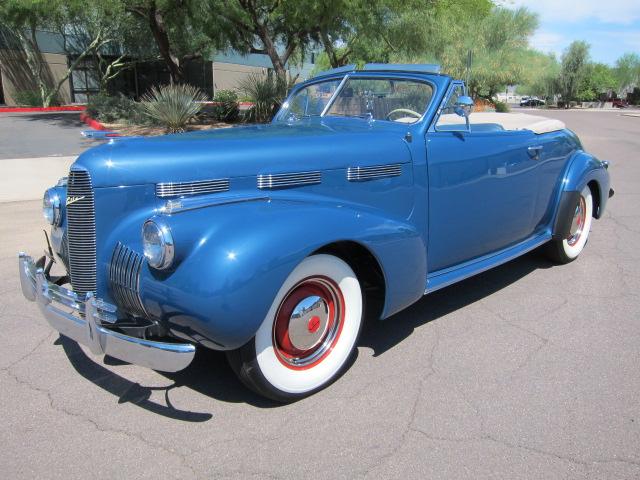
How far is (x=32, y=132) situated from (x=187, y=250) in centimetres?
1626

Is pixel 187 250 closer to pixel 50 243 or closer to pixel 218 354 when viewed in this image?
pixel 218 354

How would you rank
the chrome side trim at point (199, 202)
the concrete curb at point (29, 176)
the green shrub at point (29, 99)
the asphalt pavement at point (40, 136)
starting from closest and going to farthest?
the chrome side trim at point (199, 202)
the concrete curb at point (29, 176)
the asphalt pavement at point (40, 136)
the green shrub at point (29, 99)

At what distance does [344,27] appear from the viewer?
56.3ft

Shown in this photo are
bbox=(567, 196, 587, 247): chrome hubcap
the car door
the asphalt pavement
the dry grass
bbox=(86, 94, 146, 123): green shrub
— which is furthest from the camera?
bbox=(86, 94, 146, 123): green shrub

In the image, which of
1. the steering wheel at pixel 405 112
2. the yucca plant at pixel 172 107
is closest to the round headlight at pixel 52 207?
the steering wheel at pixel 405 112

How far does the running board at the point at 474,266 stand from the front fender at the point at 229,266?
107 centimetres

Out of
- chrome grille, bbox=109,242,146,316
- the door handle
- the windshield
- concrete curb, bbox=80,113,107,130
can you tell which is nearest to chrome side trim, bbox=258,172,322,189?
chrome grille, bbox=109,242,146,316

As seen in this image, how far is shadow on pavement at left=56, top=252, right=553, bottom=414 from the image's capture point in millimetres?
2801

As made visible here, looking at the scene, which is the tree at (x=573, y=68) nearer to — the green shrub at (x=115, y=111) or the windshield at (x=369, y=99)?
the green shrub at (x=115, y=111)

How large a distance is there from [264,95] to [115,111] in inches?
220

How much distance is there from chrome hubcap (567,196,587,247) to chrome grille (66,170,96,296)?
4146 mm

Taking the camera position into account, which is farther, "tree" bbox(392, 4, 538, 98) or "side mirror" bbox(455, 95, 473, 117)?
"tree" bbox(392, 4, 538, 98)

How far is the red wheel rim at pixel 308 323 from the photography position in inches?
107

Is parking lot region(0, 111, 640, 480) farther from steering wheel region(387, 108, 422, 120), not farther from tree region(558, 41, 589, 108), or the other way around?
tree region(558, 41, 589, 108)
